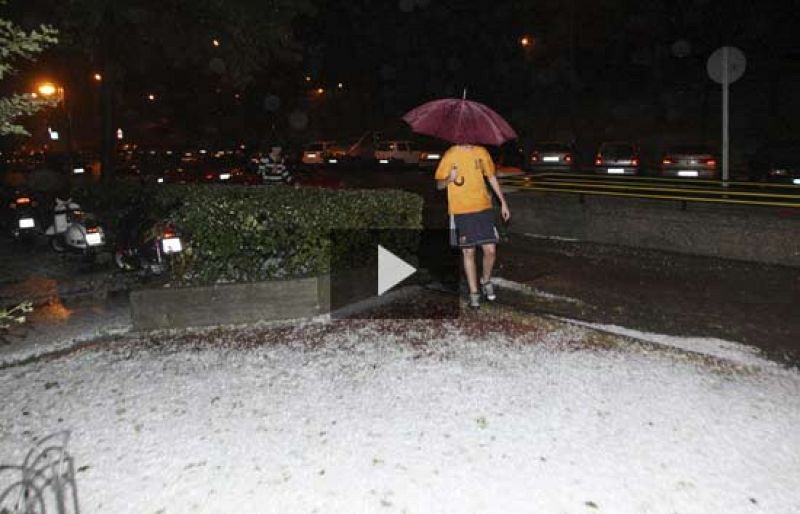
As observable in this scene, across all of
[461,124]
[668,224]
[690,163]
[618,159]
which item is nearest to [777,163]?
[690,163]

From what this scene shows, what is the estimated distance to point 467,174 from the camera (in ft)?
23.9

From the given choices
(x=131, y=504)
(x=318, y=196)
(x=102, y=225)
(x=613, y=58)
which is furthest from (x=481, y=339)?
(x=613, y=58)

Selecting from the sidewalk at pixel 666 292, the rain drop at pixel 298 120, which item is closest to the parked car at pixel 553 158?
the sidewalk at pixel 666 292

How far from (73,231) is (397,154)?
79.3 feet

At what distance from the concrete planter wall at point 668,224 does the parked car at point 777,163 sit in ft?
41.7

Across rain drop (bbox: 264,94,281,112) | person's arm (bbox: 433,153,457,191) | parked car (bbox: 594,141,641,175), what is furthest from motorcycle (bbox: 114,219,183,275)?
rain drop (bbox: 264,94,281,112)

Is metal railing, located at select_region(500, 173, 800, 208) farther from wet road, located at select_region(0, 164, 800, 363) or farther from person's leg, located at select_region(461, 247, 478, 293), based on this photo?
person's leg, located at select_region(461, 247, 478, 293)

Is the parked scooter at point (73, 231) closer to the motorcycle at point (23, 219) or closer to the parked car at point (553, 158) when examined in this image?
the motorcycle at point (23, 219)

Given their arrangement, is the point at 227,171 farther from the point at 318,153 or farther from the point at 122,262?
the point at 318,153

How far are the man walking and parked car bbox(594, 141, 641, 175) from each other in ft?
59.2

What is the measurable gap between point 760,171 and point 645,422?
71.0 ft

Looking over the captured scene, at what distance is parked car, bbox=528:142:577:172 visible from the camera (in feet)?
88.4

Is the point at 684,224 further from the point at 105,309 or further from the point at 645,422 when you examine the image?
the point at 105,309

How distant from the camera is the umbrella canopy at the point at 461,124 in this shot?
7.01 metres
